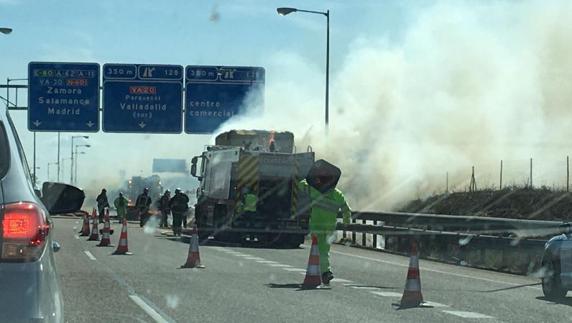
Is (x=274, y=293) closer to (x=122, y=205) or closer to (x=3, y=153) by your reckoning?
(x=3, y=153)

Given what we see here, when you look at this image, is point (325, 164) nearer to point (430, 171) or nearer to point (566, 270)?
point (566, 270)

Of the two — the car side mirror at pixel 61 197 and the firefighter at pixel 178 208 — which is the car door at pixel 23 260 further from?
the firefighter at pixel 178 208

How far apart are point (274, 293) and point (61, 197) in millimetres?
7573

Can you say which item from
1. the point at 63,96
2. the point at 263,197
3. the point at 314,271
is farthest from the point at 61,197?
the point at 63,96

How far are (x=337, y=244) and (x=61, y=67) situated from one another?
42.6 ft

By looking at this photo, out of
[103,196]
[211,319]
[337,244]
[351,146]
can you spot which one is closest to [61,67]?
[103,196]

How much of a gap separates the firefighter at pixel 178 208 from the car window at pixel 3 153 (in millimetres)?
27603

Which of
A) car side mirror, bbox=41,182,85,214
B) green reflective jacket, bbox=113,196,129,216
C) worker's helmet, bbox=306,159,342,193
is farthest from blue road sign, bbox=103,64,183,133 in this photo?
car side mirror, bbox=41,182,85,214

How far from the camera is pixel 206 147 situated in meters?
31.4

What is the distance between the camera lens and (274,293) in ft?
42.4

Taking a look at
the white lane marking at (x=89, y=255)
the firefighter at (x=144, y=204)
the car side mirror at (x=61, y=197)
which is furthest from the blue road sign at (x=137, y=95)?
the car side mirror at (x=61, y=197)

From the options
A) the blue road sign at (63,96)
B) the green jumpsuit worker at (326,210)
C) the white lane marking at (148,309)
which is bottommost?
the white lane marking at (148,309)

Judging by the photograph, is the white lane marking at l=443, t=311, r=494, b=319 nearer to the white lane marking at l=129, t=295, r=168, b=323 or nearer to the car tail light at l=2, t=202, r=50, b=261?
the white lane marking at l=129, t=295, r=168, b=323

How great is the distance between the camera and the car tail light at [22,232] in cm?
421
